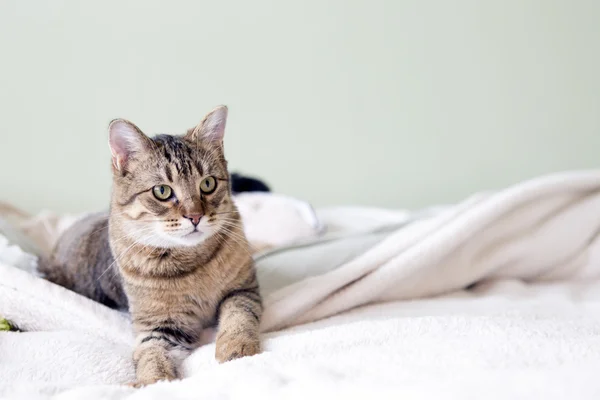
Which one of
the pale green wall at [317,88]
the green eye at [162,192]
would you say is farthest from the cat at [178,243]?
the pale green wall at [317,88]

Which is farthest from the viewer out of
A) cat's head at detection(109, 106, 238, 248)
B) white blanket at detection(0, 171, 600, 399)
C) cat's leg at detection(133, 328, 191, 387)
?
cat's head at detection(109, 106, 238, 248)

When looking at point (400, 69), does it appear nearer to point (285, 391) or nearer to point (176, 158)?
point (176, 158)

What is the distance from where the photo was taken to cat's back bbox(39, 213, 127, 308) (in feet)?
4.17

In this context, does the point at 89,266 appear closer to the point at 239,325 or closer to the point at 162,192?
the point at 162,192

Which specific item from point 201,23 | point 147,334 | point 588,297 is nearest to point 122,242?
point 147,334

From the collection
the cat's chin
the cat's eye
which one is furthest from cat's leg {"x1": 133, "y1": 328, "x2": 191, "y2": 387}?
the cat's eye

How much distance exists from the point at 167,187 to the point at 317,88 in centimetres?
151

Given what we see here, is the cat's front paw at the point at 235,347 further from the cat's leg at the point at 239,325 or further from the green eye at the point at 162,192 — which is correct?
the green eye at the point at 162,192

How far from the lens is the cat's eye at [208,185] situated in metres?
1.11

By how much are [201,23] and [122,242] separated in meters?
1.52

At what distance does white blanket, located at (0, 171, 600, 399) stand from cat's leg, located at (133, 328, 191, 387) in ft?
0.09

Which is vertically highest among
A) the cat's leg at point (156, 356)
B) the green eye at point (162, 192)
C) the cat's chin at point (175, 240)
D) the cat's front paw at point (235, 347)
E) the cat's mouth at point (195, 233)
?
the green eye at point (162, 192)

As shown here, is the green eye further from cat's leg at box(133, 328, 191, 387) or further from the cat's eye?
cat's leg at box(133, 328, 191, 387)

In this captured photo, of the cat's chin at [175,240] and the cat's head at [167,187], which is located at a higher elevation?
the cat's head at [167,187]
